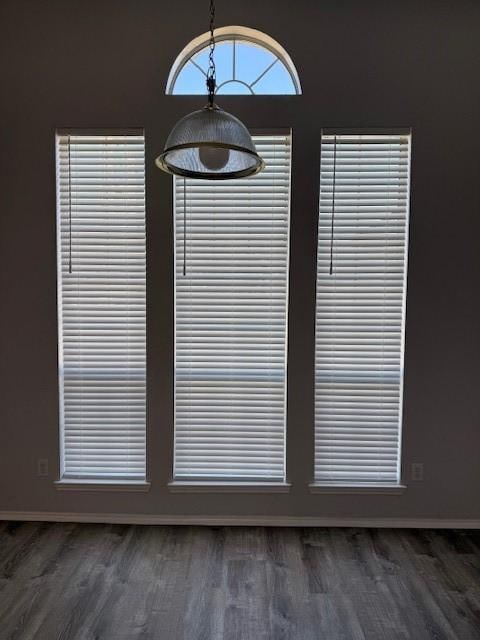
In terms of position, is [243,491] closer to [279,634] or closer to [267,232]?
[279,634]

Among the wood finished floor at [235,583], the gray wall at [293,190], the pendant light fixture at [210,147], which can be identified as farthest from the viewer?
the gray wall at [293,190]

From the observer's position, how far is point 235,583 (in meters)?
2.38

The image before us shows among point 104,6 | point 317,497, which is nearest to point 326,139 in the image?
point 104,6

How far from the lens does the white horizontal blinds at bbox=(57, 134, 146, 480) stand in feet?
9.66

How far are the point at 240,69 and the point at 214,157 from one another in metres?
1.70

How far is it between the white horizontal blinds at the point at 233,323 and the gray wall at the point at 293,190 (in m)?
0.10

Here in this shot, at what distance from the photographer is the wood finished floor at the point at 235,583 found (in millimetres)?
2072

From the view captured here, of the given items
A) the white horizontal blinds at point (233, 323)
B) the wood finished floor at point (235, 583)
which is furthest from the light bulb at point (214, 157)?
the wood finished floor at point (235, 583)

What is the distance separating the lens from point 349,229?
115 inches

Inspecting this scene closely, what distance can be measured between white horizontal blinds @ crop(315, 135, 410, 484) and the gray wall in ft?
0.28
